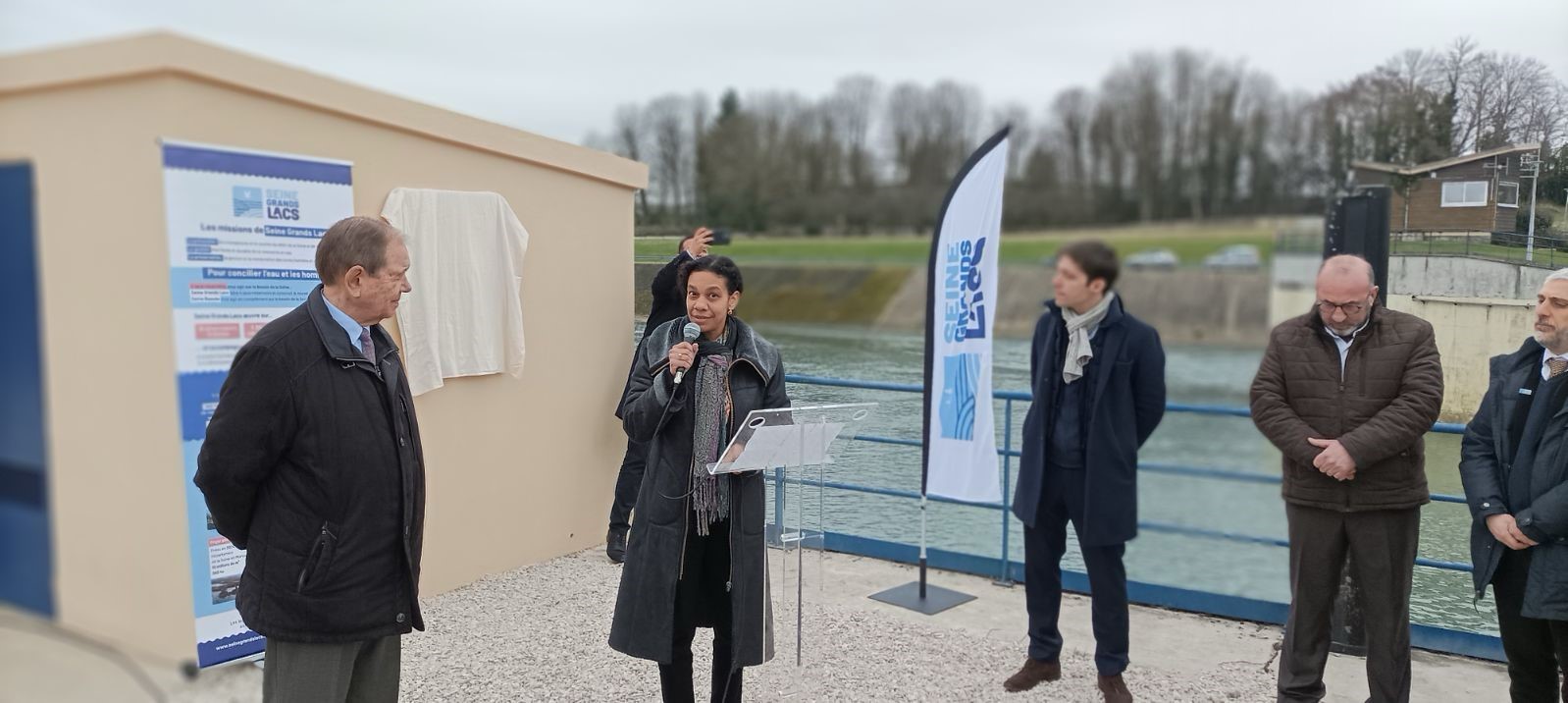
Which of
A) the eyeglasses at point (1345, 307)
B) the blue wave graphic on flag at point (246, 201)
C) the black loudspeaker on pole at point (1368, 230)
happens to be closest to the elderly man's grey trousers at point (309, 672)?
the blue wave graphic on flag at point (246, 201)

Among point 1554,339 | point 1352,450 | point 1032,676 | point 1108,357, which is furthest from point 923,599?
point 1554,339

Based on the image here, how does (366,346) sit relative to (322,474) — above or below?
above

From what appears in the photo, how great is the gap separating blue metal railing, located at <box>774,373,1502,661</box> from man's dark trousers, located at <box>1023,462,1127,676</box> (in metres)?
0.45

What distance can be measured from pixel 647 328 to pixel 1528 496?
381 centimetres

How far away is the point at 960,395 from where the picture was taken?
468 cm

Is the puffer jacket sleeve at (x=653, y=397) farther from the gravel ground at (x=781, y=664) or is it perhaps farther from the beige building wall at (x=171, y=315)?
the beige building wall at (x=171, y=315)

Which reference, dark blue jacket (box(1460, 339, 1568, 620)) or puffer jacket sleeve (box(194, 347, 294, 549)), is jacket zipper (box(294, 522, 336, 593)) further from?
dark blue jacket (box(1460, 339, 1568, 620))

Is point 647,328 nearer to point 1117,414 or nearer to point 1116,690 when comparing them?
point 1117,414

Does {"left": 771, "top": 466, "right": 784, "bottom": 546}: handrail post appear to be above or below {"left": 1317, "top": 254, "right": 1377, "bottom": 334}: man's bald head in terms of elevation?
below

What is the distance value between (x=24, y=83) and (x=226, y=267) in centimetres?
193

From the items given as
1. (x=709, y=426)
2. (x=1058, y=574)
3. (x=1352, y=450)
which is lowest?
(x=1058, y=574)

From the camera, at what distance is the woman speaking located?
116 inches

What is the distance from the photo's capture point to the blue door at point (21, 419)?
130cm

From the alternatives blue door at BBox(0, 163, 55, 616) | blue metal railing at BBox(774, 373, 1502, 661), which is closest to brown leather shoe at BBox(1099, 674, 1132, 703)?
blue metal railing at BBox(774, 373, 1502, 661)
